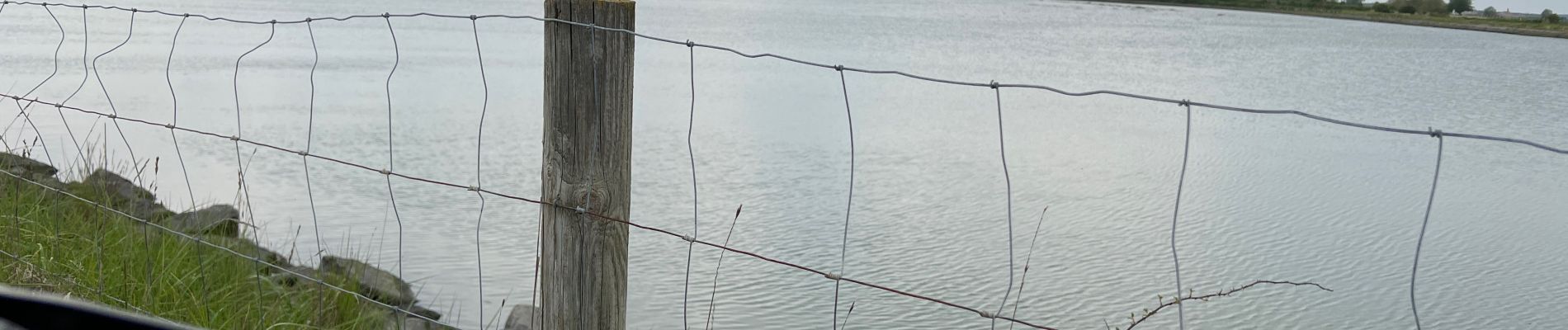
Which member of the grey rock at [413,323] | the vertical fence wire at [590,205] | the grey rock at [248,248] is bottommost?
the grey rock at [413,323]

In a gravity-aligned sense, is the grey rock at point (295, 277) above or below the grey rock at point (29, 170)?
below

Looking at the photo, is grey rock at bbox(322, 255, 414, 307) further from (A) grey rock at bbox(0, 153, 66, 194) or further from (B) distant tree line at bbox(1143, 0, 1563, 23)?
(B) distant tree line at bbox(1143, 0, 1563, 23)

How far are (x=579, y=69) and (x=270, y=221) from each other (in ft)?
12.0

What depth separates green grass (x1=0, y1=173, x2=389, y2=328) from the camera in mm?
2783

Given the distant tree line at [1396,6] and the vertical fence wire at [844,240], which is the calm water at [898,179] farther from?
the distant tree line at [1396,6]

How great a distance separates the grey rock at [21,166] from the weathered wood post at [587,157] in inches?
114

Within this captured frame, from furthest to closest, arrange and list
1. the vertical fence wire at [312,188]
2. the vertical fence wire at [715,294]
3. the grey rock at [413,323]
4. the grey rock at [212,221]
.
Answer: the grey rock at [212,221] < the grey rock at [413,323] < the vertical fence wire at [312,188] < the vertical fence wire at [715,294]

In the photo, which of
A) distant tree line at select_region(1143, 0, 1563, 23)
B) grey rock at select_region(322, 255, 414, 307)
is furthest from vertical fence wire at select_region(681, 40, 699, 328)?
distant tree line at select_region(1143, 0, 1563, 23)

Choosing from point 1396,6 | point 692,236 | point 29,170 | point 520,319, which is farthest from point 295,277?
point 1396,6

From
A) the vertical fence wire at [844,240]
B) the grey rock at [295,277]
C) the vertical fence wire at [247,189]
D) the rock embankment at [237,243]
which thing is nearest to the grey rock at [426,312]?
the rock embankment at [237,243]

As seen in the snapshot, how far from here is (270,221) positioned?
5195mm

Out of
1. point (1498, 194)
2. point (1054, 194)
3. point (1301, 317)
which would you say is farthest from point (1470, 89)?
point (1301, 317)

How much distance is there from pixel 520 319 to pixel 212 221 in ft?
4.45

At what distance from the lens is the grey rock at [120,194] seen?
4.18m
